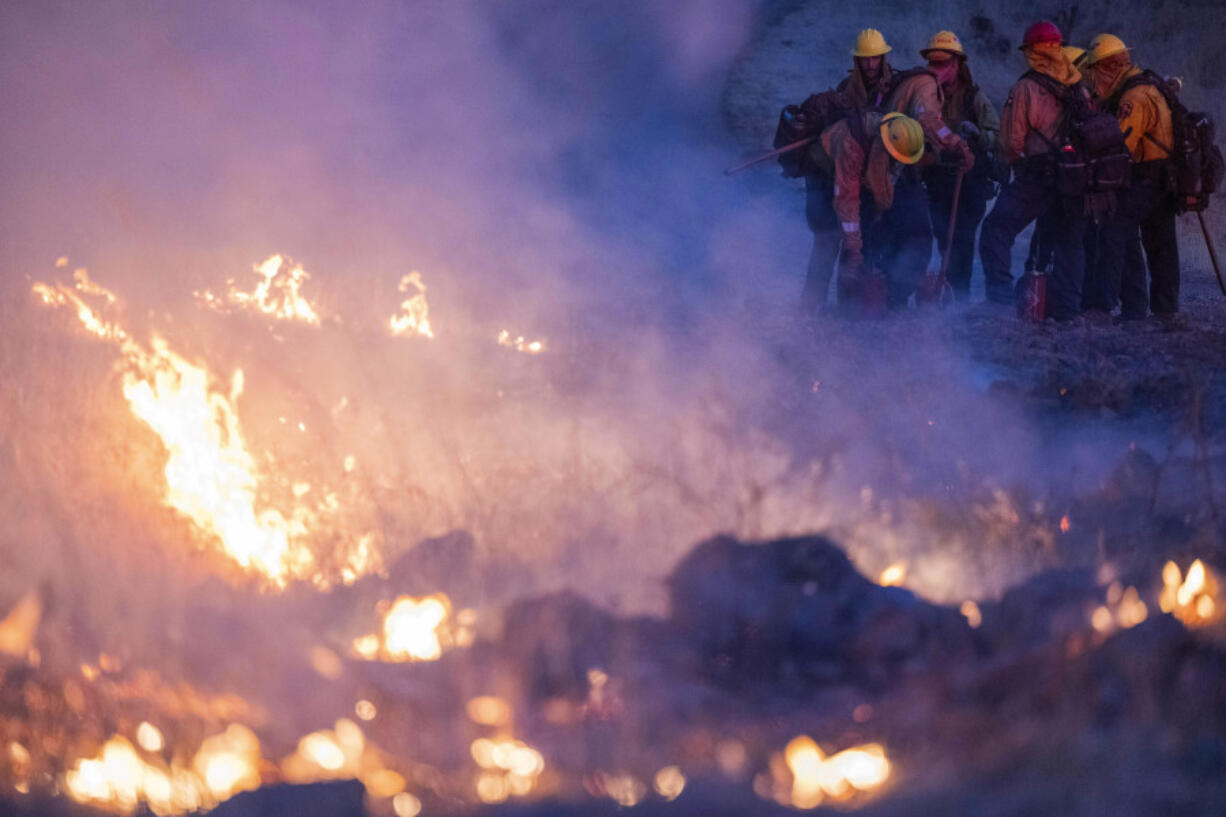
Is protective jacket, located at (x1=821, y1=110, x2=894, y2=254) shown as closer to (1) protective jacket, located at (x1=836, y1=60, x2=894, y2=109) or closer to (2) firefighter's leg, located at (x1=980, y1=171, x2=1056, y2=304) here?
(1) protective jacket, located at (x1=836, y1=60, x2=894, y2=109)

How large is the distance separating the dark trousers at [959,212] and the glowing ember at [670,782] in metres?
2.87

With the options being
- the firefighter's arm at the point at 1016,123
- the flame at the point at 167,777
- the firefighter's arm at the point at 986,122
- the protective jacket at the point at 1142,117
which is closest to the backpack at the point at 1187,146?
the protective jacket at the point at 1142,117

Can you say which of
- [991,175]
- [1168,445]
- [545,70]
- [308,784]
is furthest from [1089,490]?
[545,70]

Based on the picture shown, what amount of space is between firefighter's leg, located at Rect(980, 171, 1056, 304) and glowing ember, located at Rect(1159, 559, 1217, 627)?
1915 mm

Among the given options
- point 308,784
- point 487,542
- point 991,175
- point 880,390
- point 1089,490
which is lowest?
point 308,784

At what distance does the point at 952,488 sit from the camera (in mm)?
2645

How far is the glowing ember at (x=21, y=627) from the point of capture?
259 cm

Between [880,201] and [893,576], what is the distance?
1958 millimetres

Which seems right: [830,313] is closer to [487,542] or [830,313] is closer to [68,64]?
[487,542]

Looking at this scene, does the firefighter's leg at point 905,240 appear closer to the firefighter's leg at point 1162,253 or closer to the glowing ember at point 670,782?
the firefighter's leg at point 1162,253

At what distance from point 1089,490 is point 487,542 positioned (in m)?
1.44

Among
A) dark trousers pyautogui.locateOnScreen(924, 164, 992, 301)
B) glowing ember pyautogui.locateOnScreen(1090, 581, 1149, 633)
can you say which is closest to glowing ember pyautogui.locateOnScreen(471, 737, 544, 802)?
glowing ember pyautogui.locateOnScreen(1090, 581, 1149, 633)

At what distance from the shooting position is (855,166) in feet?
13.1

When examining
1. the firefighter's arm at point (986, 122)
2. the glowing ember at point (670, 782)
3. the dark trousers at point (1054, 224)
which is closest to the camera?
the glowing ember at point (670, 782)
